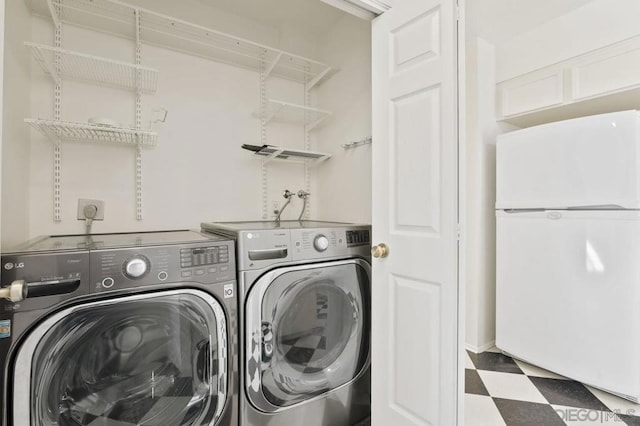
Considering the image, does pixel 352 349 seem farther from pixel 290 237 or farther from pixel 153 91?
pixel 153 91

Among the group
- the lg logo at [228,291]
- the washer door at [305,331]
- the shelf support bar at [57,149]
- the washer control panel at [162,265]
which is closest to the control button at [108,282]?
the washer control panel at [162,265]

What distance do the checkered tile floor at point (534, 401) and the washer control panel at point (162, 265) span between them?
1546 mm

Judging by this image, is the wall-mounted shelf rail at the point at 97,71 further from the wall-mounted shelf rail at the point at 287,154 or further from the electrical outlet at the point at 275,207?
the electrical outlet at the point at 275,207

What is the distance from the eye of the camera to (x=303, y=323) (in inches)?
56.7

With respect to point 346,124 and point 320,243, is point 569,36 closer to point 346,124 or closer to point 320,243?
Answer: point 346,124

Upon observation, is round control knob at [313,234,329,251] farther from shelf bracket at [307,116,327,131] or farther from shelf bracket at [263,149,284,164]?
shelf bracket at [307,116,327,131]

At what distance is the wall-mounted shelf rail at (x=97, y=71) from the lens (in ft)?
5.01

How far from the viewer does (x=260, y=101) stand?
2.33m

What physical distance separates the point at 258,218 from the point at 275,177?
1.20 feet

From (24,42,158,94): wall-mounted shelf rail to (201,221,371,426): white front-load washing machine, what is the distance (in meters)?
1.00

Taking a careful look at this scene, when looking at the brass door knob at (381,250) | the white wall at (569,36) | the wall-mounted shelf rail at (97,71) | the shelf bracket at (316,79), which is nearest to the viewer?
the brass door knob at (381,250)

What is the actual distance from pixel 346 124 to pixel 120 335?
191cm

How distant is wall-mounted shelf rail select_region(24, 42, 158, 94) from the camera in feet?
5.01

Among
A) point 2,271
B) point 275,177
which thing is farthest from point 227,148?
point 2,271
